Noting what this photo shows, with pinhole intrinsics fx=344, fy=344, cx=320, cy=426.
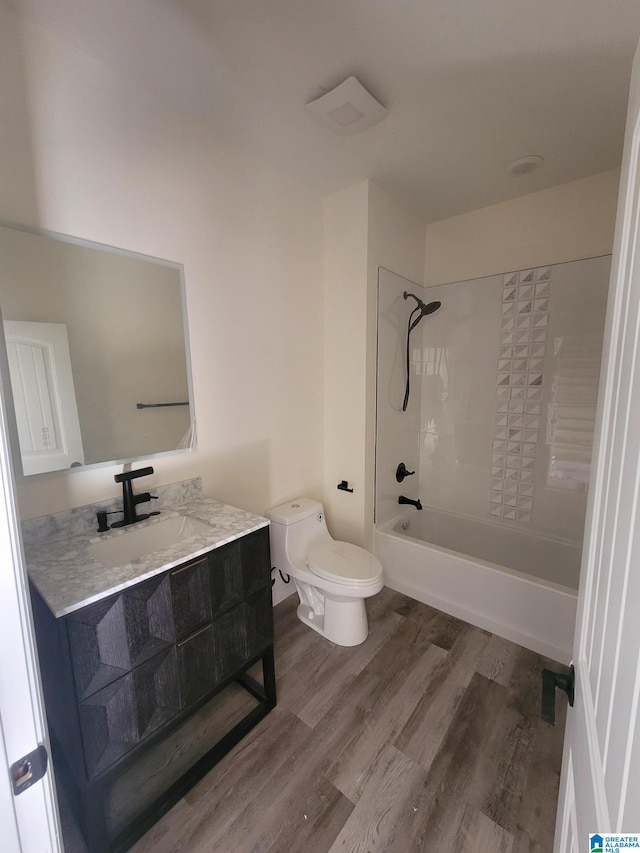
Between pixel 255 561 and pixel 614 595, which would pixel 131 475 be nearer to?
pixel 255 561

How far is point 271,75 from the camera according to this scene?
4.44 ft

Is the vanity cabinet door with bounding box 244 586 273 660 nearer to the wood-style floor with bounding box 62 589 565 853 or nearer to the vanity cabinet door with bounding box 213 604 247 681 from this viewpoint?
the vanity cabinet door with bounding box 213 604 247 681

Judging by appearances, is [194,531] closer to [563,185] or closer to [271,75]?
[271,75]

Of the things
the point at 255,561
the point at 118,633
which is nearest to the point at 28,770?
the point at 118,633

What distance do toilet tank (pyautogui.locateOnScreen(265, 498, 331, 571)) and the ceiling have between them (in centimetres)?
196

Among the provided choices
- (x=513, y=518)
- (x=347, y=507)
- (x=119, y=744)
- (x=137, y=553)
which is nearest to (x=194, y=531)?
(x=137, y=553)

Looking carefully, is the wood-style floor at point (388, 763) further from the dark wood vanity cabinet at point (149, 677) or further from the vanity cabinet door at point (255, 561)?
the vanity cabinet door at point (255, 561)

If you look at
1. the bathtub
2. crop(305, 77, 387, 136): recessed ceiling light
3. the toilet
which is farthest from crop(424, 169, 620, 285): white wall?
the toilet

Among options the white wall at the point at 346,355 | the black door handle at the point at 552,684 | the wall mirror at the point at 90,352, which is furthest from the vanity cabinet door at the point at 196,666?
the white wall at the point at 346,355

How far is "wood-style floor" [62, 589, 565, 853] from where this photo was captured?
1111 mm

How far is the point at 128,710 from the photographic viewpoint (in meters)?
1.03

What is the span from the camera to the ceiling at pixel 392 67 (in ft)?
3.69

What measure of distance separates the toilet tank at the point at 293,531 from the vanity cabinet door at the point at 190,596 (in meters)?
0.76

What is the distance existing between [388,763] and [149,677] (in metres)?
0.97
